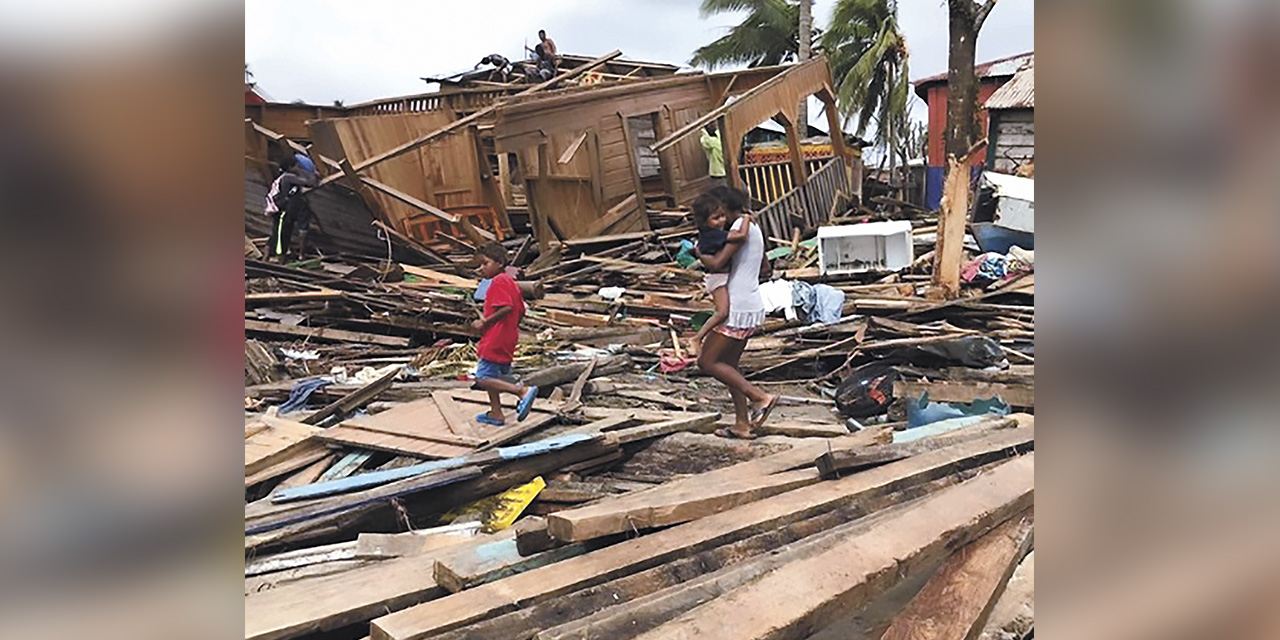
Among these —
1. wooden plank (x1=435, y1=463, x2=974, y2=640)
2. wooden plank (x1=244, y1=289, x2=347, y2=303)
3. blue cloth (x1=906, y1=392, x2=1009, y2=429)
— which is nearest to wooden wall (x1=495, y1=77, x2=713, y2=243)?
wooden plank (x1=244, y1=289, x2=347, y2=303)

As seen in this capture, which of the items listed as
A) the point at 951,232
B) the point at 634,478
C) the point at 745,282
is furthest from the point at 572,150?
the point at 634,478

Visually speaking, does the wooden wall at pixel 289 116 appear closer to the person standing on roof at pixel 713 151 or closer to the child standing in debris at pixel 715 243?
the person standing on roof at pixel 713 151

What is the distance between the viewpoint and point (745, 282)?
19.5ft

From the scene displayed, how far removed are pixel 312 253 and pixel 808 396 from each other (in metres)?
10.3

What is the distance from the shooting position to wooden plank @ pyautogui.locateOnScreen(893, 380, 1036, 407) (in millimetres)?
6418

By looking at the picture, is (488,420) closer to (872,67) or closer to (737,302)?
(737,302)

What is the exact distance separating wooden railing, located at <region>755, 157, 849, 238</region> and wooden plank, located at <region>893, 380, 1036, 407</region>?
8.49 meters

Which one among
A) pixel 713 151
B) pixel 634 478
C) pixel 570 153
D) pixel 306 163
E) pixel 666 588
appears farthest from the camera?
pixel 713 151

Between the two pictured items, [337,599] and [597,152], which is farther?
[597,152]

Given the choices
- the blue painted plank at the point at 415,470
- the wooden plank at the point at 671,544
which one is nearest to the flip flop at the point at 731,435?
the blue painted plank at the point at 415,470

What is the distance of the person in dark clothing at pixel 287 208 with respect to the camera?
1409 cm

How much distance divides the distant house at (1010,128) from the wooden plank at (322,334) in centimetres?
1616

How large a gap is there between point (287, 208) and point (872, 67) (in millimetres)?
22146
